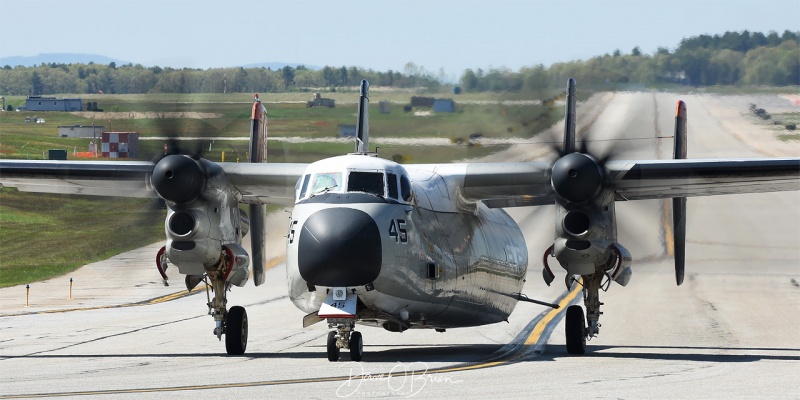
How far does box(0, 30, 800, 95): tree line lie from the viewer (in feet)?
94.1

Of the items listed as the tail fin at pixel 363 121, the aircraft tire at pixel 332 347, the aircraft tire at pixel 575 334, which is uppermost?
the tail fin at pixel 363 121

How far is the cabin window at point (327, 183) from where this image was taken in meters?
19.4

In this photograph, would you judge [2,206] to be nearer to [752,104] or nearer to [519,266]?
[752,104]

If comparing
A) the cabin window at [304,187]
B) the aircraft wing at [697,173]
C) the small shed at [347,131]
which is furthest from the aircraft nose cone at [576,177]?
the small shed at [347,131]

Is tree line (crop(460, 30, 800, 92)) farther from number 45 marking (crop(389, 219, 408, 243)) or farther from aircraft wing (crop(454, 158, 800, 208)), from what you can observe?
number 45 marking (crop(389, 219, 408, 243))

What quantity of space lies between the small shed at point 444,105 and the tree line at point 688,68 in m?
0.58

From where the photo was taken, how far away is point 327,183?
64.0 feet

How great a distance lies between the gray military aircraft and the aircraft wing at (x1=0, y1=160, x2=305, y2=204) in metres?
0.03

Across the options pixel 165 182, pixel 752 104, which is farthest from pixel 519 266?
pixel 752 104

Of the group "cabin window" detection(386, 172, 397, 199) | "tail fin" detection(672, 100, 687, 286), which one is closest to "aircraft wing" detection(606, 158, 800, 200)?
"tail fin" detection(672, 100, 687, 286)

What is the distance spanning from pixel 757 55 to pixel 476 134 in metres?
19.9

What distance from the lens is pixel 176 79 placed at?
22.2 m

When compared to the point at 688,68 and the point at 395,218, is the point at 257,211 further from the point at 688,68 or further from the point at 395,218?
the point at 688,68

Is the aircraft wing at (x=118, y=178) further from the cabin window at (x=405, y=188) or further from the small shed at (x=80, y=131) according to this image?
the small shed at (x=80, y=131)
